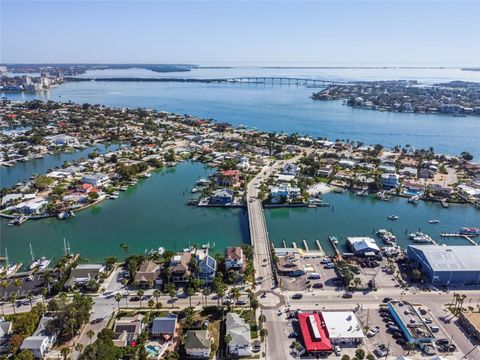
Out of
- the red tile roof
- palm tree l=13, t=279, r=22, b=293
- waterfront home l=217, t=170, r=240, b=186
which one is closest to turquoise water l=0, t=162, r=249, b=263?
waterfront home l=217, t=170, r=240, b=186

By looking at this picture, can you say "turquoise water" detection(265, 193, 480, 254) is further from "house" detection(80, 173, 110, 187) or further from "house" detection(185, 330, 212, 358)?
"house" detection(80, 173, 110, 187)

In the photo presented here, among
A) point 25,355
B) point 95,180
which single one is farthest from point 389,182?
point 25,355

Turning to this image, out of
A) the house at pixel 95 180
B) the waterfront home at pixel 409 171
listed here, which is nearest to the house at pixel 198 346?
the house at pixel 95 180

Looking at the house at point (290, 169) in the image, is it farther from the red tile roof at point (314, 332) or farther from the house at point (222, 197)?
the red tile roof at point (314, 332)

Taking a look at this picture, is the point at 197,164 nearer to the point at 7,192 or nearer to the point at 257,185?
the point at 257,185

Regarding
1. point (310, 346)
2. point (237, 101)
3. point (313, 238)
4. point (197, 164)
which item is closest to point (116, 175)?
point (197, 164)

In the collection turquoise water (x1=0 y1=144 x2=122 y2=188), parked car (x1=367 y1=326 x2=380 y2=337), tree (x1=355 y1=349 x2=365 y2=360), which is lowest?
parked car (x1=367 y1=326 x2=380 y2=337)

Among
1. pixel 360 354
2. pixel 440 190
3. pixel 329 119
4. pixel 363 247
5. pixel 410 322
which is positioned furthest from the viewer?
pixel 329 119

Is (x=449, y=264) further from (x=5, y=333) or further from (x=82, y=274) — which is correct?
(x=5, y=333)
